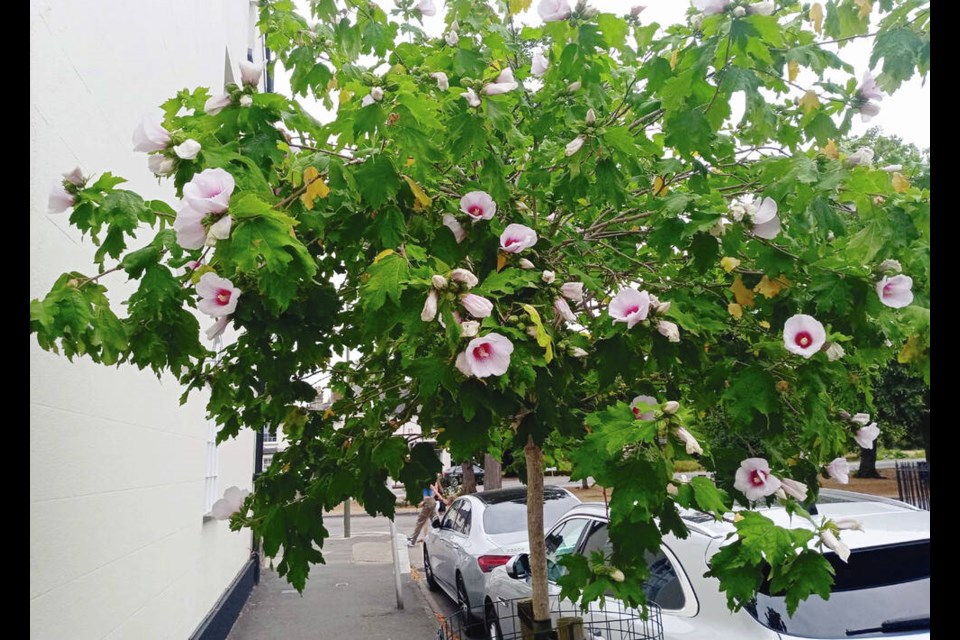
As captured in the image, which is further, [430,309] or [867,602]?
[867,602]

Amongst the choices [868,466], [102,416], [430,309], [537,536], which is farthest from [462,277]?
[868,466]

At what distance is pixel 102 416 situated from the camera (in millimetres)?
3768

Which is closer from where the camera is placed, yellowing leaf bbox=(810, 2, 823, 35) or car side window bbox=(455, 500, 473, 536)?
yellowing leaf bbox=(810, 2, 823, 35)

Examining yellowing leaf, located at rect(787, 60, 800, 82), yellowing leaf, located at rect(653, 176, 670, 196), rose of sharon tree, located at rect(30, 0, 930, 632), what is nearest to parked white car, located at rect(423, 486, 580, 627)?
rose of sharon tree, located at rect(30, 0, 930, 632)

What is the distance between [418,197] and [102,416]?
2.44 m

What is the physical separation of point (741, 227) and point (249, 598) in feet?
31.2

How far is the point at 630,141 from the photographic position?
254cm

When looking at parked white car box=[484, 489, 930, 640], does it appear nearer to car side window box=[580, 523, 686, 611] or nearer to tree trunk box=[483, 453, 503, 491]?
car side window box=[580, 523, 686, 611]

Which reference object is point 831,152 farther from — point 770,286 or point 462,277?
point 462,277

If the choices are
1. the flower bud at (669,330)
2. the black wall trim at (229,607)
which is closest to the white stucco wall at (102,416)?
the black wall trim at (229,607)

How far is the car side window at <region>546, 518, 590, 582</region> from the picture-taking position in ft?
17.8

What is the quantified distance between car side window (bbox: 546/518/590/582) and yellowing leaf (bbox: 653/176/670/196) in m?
3.10

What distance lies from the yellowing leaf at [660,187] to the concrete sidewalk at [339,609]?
6.38 meters
